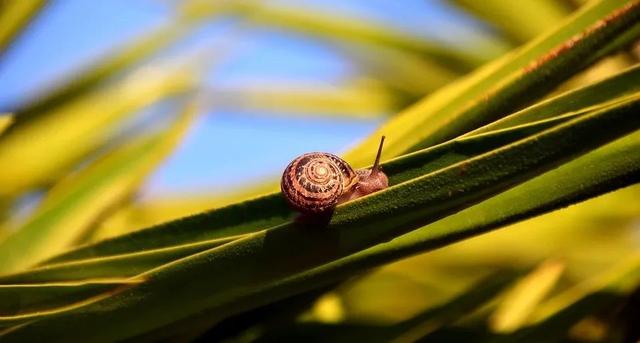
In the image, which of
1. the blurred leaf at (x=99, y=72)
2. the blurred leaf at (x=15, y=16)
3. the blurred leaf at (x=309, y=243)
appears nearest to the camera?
the blurred leaf at (x=309, y=243)

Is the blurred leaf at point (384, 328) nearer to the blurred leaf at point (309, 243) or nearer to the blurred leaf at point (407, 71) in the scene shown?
the blurred leaf at point (309, 243)

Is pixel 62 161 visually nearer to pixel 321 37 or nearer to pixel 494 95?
pixel 321 37

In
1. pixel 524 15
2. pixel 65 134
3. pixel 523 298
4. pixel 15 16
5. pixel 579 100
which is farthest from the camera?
pixel 524 15

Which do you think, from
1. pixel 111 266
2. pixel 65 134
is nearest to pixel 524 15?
pixel 65 134

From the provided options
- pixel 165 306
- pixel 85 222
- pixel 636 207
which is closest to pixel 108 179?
pixel 85 222

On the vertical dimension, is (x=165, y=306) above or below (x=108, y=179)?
below

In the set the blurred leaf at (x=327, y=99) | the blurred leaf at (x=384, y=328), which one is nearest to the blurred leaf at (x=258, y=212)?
the blurred leaf at (x=384, y=328)

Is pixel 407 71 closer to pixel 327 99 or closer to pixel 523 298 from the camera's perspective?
pixel 327 99
